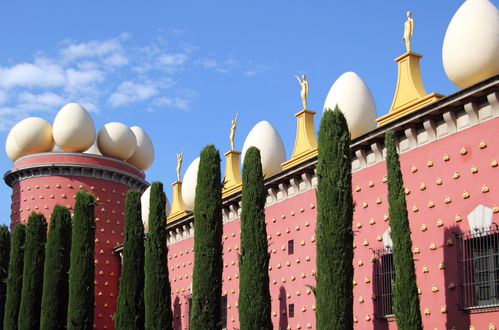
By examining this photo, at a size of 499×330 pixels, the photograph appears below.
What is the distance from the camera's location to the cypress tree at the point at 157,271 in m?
21.0

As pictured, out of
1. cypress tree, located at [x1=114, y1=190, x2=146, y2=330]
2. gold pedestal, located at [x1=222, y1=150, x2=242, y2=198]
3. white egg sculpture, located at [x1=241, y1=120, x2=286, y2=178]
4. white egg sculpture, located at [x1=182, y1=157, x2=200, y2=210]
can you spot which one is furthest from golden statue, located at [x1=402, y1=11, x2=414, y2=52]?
white egg sculpture, located at [x1=182, y1=157, x2=200, y2=210]

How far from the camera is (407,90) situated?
59.6ft

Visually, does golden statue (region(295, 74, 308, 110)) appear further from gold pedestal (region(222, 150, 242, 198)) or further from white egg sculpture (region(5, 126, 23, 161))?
white egg sculpture (region(5, 126, 23, 161))

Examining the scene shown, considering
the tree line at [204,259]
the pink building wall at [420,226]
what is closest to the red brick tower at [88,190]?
the tree line at [204,259]

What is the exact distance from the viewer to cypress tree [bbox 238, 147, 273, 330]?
18.2 meters

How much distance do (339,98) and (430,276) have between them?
239 inches

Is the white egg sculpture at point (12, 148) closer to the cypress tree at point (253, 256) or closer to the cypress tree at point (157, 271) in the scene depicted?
the cypress tree at point (157, 271)

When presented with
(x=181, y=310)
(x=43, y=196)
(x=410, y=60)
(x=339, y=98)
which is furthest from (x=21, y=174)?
(x=410, y=60)

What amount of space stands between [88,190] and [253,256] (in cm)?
1515

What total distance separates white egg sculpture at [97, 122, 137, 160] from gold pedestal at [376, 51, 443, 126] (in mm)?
17083

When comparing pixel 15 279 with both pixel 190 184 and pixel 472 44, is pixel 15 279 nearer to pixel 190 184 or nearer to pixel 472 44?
pixel 190 184

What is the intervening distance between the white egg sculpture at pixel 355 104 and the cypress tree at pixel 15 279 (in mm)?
14269

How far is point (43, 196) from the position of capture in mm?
31562

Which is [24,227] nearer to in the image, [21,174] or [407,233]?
[21,174]
